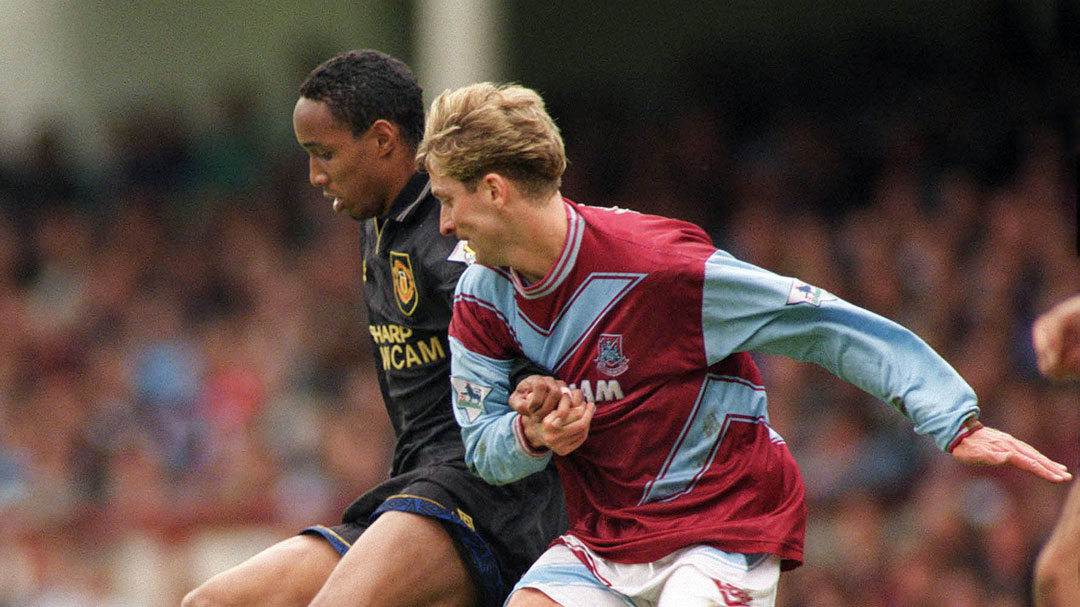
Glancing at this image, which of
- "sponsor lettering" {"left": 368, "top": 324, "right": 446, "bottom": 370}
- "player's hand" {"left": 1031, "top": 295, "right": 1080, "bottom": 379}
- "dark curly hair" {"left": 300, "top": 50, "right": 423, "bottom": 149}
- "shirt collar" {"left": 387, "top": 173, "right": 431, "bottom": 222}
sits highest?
"dark curly hair" {"left": 300, "top": 50, "right": 423, "bottom": 149}

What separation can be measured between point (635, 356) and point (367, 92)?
3.55 feet

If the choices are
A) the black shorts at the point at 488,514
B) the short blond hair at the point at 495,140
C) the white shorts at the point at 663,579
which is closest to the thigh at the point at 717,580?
the white shorts at the point at 663,579

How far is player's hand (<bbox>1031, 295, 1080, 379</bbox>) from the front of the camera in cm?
305

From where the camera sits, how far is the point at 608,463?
311 centimetres

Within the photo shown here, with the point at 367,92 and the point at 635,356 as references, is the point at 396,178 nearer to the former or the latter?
the point at 367,92

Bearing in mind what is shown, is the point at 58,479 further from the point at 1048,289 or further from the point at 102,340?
the point at 1048,289

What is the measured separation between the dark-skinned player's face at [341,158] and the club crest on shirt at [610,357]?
2.89 ft

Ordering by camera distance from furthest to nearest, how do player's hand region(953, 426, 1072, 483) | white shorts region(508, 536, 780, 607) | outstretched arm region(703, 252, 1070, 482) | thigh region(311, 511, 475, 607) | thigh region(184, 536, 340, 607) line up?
thigh region(184, 536, 340, 607) < thigh region(311, 511, 475, 607) < white shorts region(508, 536, 780, 607) < outstretched arm region(703, 252, 1070, 482) < player's hand region(953, 426, 1072, 483)

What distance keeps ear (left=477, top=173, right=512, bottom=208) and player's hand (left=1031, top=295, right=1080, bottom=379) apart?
119cm

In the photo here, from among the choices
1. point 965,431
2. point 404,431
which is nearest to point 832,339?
point 965,431

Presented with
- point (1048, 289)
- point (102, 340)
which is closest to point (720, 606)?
point (1048, 289)

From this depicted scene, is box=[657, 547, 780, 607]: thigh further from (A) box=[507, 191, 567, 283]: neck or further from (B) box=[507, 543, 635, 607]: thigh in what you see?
(A) box=[507, 191, 567, 283]: neck

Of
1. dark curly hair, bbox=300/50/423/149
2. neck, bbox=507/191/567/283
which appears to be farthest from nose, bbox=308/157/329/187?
neck, bbox=507/191/567/283

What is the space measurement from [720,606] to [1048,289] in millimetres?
4820
